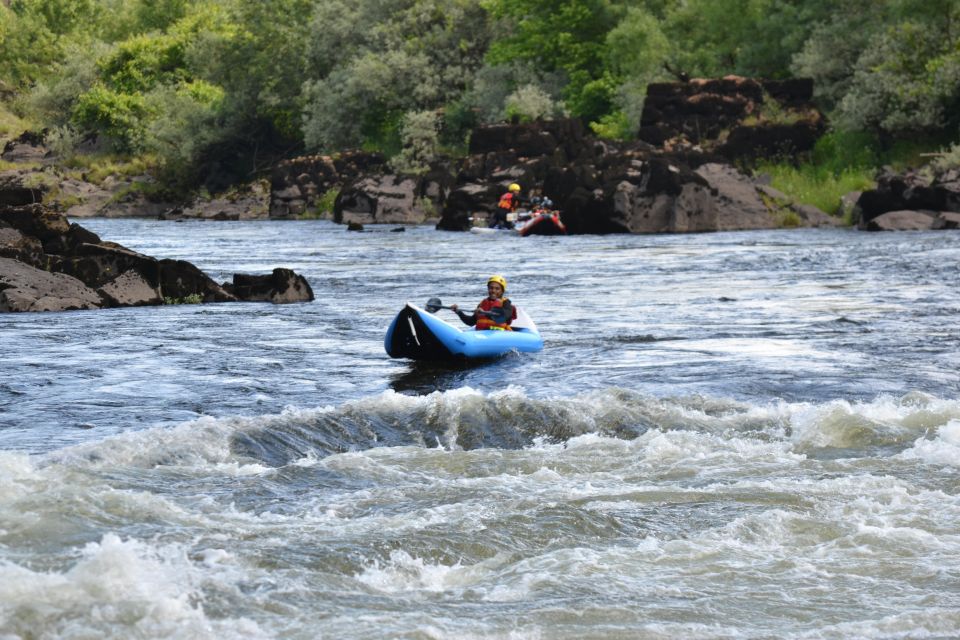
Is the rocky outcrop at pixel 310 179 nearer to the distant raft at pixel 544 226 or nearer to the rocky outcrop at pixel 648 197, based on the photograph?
the rocky outcrop at pixel 648 197

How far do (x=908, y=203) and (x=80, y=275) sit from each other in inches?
913

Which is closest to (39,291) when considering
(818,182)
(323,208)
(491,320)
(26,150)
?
(491,320)

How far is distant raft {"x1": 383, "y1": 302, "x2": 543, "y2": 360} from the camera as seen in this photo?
44.5 ft

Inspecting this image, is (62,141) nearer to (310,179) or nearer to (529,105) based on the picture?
(310,179)

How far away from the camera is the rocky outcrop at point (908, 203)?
3409 cm

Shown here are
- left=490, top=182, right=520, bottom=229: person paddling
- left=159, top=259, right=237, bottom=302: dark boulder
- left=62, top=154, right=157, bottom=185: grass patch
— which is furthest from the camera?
left=62, top=154, right=157, bottom=185: grass patch

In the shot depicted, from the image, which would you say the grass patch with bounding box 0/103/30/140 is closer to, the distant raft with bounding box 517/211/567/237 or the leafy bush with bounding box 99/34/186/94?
the leafy bush with bounding box 99/34/186/94

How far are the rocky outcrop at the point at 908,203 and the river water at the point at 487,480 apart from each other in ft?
56.9

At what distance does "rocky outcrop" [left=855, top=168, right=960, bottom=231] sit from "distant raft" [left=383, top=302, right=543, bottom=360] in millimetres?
22211

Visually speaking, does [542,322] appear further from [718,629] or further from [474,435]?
[718,629]

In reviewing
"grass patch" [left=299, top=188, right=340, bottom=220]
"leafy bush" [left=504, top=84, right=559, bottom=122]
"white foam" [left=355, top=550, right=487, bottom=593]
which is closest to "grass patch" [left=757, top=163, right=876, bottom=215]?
"leafy bush" [left=504, top=84, right=559, bottom=122]

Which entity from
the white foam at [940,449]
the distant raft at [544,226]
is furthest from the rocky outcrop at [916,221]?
Result: the white foam at [940,449]

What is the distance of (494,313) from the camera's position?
14.6 m

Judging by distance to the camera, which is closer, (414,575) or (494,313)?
(414,575)
